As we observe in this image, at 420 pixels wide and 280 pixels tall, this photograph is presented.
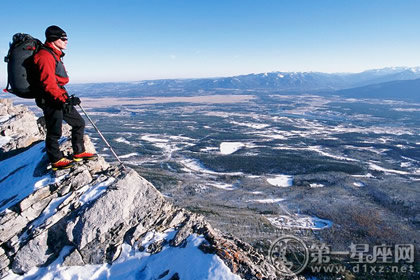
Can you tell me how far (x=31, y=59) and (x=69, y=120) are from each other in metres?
2.29

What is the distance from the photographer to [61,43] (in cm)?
881

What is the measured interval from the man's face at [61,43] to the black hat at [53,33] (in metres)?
0.12

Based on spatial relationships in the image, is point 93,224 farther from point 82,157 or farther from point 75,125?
point 75,125

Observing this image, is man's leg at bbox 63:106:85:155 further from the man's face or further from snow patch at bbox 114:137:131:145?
snow patch at bbox 114:137:131:145

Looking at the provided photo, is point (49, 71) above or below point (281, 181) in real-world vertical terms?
above

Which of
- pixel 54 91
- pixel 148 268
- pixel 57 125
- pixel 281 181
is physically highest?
pixel 54 91

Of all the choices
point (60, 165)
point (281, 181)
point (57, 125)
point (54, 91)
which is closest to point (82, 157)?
point (60, 165)

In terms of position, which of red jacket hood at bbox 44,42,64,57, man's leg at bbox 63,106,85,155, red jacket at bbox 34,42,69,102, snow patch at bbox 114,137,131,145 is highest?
red jacket hood at bbox 44,42,64,57

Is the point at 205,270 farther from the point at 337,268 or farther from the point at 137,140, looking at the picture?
the point at 137,140

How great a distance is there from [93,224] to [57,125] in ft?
12.0

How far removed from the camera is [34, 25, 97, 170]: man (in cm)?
829

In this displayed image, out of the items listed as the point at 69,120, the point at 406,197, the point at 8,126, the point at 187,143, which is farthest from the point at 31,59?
the point at 187,143

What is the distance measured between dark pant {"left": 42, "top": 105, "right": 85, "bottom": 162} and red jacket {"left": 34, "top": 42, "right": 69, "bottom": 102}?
0.60 meters

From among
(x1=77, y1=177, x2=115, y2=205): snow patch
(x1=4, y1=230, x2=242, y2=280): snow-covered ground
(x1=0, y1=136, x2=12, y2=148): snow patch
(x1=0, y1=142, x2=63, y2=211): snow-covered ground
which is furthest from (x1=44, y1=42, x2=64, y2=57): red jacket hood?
(x1=0, y1=136, x2=12, y2=148): snow patch
